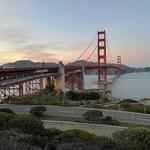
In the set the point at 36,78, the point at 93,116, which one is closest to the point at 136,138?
the point at 93,116

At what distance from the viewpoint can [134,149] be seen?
872 centimetres

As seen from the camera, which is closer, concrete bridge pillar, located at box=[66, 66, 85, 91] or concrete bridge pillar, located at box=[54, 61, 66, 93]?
concrete bridge pillar, located at box=[54, 61, 66, 93]

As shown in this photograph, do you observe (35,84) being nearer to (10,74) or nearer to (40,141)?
(10,74)

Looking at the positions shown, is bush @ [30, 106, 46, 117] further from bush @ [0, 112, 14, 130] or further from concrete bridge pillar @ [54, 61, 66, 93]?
concrete bridge pillar @ [54, 61, 66, 93]

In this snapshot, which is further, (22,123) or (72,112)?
(72,112)

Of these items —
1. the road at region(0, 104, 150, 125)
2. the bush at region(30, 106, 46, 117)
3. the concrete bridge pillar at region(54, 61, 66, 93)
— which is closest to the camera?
the road at region(0, 104, 150, 125)

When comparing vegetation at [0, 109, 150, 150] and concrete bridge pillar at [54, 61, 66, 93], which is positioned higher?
concrete bridge pillar at [54, 61, 66, 93]

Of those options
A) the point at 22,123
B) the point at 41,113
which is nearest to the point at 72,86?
the point at 41,113

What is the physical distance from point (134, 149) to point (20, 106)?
17.4m

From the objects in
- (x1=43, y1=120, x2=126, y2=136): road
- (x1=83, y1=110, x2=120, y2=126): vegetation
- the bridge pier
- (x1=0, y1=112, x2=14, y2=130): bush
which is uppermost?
the bridge pier

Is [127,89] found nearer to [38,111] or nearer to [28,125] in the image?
[38,111]

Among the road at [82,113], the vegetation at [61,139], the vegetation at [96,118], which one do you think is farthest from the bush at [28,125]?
the road at [82,113]

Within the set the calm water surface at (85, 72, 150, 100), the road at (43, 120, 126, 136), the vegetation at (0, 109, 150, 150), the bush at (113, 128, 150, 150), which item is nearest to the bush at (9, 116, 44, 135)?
the vegetation at (0, 109, 150, 150)

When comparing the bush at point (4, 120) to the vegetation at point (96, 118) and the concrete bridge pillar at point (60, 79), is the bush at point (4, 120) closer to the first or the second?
the vegetation at point (96, 118)
